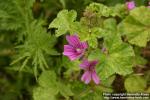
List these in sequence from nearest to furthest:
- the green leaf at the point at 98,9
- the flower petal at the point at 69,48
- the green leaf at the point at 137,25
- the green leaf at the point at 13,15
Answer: the green leaf at the point at 98,9, the flower petal at the point at 69,48, the green leaf at the point at 137,25, the green leaf at the point at 13,15

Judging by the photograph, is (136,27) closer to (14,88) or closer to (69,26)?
(69,26)

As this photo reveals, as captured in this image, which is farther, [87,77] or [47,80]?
[47,80]

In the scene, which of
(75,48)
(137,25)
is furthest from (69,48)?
(137,25)

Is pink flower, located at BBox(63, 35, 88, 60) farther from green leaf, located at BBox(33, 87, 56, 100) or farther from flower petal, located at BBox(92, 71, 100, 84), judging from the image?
green leaf, located at BBox(33, 87, 56, 100)

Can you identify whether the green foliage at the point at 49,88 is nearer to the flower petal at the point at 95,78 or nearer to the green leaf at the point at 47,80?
the green leaf at the point at 47,80

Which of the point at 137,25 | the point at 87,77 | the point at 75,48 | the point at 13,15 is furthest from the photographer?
the point at 13,15

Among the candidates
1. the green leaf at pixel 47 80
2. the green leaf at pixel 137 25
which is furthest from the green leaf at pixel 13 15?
the green leaf at pixel 137 25

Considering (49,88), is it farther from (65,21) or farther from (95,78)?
(65,21)
